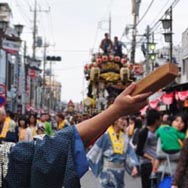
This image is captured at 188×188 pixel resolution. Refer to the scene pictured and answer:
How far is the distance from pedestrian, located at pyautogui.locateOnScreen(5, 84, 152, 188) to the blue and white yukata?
5488 millimetres

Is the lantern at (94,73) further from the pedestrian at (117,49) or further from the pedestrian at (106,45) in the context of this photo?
the pedestrian at (117,49)

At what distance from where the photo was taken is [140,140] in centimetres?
1041

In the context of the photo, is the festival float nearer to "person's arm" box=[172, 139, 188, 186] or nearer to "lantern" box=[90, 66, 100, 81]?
"lantern" box=[90, 66, 100, 81]

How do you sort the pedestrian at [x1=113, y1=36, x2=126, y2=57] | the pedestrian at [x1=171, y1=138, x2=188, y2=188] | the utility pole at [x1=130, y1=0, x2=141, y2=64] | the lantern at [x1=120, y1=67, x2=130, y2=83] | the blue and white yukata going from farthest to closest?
the utility pole at [x1=130, y1=0, x2=141, y2=64] < the pedestrian at [x1=113, y1=36, x2=126, y2=57] < the lantern at [x1=120, y1=67, x2=130, y2=83] < the blue and white yukata < the pedestrian at [x1=171, y1=138, x2=188, y2=188]

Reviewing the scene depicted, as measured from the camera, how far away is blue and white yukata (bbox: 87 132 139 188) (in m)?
8.57

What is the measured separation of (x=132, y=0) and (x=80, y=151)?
31.7 m

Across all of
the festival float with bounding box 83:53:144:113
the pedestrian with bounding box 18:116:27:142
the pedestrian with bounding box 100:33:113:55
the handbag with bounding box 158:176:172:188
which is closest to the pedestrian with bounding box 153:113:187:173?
the handbag with bounding box 158:176:172:188

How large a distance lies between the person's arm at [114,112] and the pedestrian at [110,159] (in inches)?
216

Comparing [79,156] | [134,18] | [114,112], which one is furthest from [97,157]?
[134,18]

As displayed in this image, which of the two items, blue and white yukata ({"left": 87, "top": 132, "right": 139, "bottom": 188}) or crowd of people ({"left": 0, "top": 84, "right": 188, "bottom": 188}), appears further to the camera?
blue and white yukata ({"left": 87, "top": 132, "right": 139, "bottom": 188})

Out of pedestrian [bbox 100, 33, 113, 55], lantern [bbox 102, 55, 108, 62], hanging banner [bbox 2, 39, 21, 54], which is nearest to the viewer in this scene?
lantern [bbox 102, 55, 108, 62]

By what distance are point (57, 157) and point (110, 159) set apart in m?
5.75

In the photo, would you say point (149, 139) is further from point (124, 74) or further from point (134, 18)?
point (134, 18)

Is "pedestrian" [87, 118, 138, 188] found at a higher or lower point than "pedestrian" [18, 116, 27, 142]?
higher
